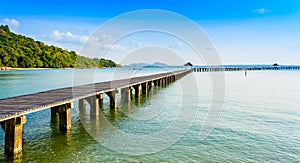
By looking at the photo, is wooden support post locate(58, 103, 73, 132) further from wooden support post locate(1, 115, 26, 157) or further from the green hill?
the green hill

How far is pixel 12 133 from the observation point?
22.3ft

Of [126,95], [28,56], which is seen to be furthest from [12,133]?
[28,56]

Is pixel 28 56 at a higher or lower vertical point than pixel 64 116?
higher

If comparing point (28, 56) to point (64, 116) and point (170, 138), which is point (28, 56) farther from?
point (170, 138)

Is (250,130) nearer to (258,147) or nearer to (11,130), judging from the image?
(258,147)

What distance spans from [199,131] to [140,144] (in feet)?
9.53

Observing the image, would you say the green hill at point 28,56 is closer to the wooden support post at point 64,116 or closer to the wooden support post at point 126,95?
the wooden support post at point 126,95

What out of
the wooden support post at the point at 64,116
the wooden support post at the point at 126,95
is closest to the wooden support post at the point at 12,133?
the wooden support post at the point at 64,116

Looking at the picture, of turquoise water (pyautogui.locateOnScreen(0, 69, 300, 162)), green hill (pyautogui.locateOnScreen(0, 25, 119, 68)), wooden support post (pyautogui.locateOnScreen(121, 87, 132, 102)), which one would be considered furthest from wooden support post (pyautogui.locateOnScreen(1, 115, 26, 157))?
green hill (pyautogui.locateOnScreen(0, 25, 119, 68))

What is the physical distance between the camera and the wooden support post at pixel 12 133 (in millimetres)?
6777

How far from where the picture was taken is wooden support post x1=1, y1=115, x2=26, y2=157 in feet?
22.2

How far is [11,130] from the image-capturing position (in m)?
6.79

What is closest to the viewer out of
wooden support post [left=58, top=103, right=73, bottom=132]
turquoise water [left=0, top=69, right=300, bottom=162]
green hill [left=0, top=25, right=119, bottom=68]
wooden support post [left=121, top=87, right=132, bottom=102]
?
turquoise water [left=0, top=69, right=300, bottom=162]

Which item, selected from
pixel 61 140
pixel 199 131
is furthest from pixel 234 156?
pixel 61 140
